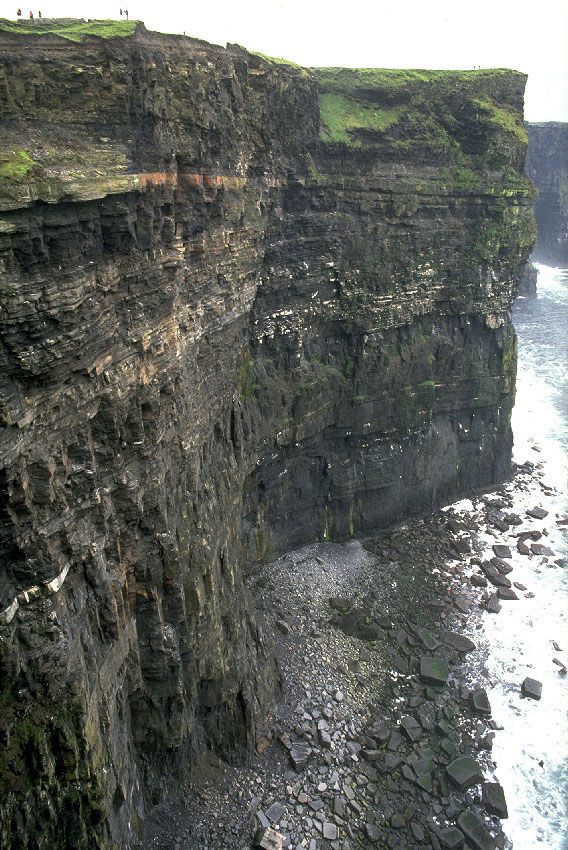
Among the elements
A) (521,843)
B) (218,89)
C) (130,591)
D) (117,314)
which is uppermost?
(218,89)

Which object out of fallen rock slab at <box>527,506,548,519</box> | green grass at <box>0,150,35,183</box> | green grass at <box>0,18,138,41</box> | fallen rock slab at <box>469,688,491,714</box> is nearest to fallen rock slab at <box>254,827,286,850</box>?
fallen rock slab at <box>469,688,491,714</box>

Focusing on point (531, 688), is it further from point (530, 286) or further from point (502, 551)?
point (530, 286)

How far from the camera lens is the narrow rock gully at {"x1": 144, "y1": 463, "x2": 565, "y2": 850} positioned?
17.7 meters

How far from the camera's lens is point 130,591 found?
50.5 feet

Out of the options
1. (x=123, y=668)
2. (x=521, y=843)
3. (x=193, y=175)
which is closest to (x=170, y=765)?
(x=123, y=668)

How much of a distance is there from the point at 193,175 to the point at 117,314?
17.2 feet

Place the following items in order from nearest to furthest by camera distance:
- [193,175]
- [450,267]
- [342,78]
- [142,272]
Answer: [142,272] → [193,175] → [342,78] → [450,267]

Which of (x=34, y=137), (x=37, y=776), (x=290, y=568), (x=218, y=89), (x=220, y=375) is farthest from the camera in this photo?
(x=290, y=568)

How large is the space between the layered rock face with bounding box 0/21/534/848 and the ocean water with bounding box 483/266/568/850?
21.2 ft

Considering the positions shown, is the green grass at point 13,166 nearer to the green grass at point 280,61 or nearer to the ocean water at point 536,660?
the green grass at point 280,61

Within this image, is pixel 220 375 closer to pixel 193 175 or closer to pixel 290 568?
pixel 193 175

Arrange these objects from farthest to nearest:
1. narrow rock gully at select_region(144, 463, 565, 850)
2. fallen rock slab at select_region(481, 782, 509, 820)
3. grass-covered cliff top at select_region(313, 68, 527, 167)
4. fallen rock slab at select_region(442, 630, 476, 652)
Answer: grass-covered cliff top at select_region(313, 68, 527, 167), fallen rock slab at select_region(442, 630, 476, 652), fallen rock slab at select_region(481, 782, 509, 820), narrow rock gully at select_region(144, 463, 565, 850)

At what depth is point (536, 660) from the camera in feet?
82.4

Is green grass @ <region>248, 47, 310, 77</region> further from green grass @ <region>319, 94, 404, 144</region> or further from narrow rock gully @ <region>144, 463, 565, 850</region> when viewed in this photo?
narrow rock gully @ <region>144, 463, 565, 850</region>
